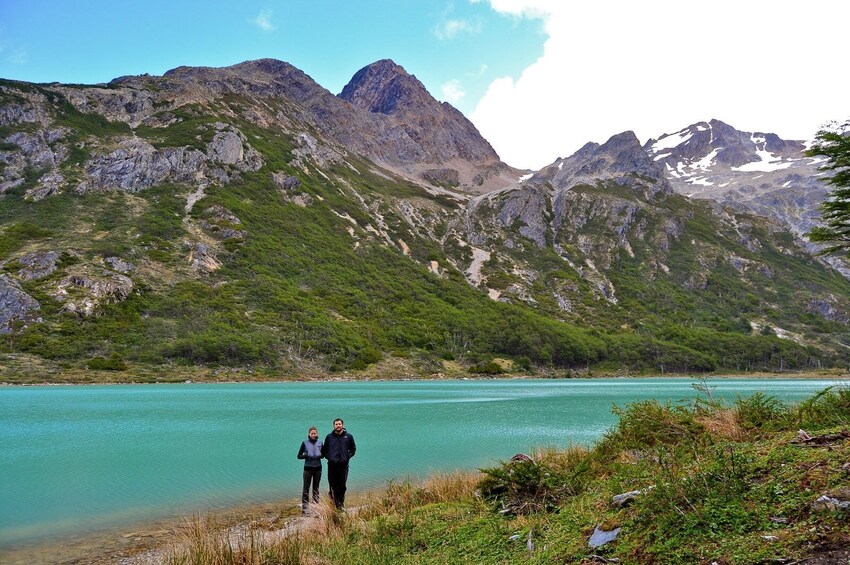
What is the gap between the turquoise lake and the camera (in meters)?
17.2

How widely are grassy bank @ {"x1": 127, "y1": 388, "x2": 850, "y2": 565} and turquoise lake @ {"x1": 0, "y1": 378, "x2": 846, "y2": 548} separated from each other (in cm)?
265

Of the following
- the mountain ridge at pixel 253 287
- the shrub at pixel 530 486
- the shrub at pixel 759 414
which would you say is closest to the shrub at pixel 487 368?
the mountain ridge at pixel 253 287

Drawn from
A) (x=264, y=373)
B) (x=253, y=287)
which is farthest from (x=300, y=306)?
(x=264, y=373)

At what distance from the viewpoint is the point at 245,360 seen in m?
101

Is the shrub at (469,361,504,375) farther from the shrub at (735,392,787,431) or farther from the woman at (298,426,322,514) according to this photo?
the shrub at (735,392,787,431)

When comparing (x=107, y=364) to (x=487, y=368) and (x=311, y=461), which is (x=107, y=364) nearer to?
(x=487, y=368)

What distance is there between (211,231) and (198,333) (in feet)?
167

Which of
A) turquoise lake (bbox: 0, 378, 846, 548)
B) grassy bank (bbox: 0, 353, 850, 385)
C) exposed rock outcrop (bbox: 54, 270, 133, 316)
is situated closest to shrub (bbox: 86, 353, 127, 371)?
grassy bank (bbox: 0, 353, 850, 385)

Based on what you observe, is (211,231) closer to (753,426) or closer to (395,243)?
(395,243)

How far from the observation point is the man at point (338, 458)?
13141mm

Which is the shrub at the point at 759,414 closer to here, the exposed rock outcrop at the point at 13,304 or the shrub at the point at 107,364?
the shrub at the point at 107,364

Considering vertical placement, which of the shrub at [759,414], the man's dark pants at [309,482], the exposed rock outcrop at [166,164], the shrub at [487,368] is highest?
the exposed rock outcrop at [166,164]

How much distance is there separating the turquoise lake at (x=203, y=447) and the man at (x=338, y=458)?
5978mm

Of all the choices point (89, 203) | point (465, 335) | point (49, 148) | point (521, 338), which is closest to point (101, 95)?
point (49, 148)
